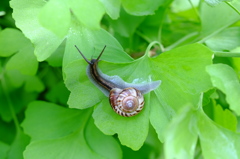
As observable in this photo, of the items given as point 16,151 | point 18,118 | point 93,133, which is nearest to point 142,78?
point 93,133

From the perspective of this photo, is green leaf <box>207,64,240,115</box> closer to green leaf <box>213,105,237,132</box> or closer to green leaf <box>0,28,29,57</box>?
green leaf <box>213,105,237,132</box>

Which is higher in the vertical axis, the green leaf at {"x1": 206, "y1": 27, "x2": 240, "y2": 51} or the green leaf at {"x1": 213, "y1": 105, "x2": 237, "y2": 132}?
the green leaf at {"x1": 206, "y1": 27, "x2": 240, "y2": 51}

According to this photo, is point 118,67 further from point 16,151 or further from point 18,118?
point 18,118

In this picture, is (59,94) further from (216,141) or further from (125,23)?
(216,141)

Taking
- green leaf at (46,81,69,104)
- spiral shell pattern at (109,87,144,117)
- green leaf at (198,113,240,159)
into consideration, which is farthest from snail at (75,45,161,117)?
green leaf at (46,81,69,104)

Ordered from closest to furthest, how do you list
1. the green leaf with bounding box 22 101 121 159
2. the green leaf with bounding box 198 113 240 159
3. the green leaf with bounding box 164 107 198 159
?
the green leaf with bounding box 164 107 198 159, the green leaf with bounding box 198 113 240 159, the green leaf with bounding box 22 101 121 159

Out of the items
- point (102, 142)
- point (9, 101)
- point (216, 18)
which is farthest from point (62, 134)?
point (216, 18)
